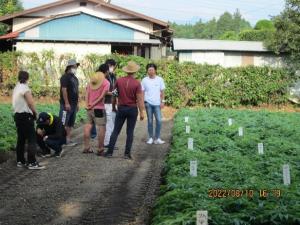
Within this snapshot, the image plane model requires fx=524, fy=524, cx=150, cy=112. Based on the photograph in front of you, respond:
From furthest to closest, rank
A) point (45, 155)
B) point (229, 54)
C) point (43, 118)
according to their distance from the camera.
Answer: point (229, 54)
point (45, 155)
point (43, 118)

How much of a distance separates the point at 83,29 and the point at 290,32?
38.8 feet

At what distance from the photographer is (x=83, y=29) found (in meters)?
30.9

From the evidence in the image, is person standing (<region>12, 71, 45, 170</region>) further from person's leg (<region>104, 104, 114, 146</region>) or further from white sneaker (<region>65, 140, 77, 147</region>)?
white sneaker (<region>65, 140, 77, 147</region>)

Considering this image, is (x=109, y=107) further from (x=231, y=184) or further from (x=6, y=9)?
(x=6, y=9)

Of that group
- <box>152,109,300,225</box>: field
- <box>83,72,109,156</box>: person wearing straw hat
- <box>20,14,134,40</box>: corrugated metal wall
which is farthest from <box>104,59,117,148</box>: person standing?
<box>20,14,134,40</box>: corrugated metal wall

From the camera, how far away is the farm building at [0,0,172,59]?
29797mm

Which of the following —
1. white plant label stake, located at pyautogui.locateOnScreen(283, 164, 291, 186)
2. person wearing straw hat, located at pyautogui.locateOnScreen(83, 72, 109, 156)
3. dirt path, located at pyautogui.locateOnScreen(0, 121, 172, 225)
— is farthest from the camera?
person wearing straw hat, located at pyautogui.locateOnScreen(83, 72, 109, 156)

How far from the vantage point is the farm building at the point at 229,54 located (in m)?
31.2

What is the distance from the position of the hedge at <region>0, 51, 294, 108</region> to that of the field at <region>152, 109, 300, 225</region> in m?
12.2

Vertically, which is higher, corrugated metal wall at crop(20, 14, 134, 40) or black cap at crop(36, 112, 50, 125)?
corrugated metal wall at crop(20, 14, 134, 40)

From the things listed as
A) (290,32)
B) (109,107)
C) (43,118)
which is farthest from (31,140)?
(290,32)

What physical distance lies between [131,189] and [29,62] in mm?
18438

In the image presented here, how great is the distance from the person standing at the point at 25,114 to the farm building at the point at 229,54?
21.2 m

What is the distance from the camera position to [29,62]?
26.1 meters
